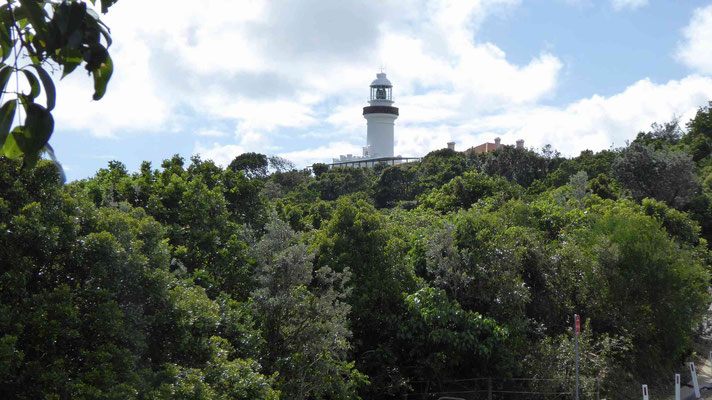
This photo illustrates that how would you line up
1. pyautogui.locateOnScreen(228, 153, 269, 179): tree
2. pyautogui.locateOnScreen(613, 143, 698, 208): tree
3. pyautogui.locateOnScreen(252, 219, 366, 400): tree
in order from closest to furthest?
pyautogui.locateOnScreen(252, 219, 366, 400): tree < pyautogui.locateOnScreen(613, 143, 698, 208): tree < pyautogui.locateOnScreen(228, 153, 269, 179): tree

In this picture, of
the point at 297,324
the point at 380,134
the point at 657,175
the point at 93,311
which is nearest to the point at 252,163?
the point at 380,134

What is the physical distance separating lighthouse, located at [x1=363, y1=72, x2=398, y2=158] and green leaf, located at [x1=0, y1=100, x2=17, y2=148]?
74.7 metres

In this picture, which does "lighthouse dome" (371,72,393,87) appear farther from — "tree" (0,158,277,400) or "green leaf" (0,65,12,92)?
"green leaf" (0,65,12,92)

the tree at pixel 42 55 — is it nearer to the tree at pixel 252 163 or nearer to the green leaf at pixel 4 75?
the green leaf at pixel 4 75

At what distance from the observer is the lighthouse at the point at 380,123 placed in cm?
7656

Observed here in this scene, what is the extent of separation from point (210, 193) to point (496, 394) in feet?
26.6

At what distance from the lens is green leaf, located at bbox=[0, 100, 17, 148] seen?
55.9 inches

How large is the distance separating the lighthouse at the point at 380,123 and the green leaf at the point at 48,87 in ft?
245

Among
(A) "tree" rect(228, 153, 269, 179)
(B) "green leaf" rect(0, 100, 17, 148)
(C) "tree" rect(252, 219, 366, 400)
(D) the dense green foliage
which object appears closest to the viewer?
(B) "green leaf" rect(0, 100, 17, 148)

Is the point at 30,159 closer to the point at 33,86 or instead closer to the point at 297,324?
the point at 33,86

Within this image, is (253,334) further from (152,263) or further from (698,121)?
(698,121)

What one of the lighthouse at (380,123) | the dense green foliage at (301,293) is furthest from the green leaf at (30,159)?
the lighthouse at (380,123)

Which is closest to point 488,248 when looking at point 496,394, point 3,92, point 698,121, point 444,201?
point 496,394

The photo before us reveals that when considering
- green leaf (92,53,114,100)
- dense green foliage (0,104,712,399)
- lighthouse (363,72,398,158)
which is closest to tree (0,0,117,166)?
green leaf (92,53,114,100)
